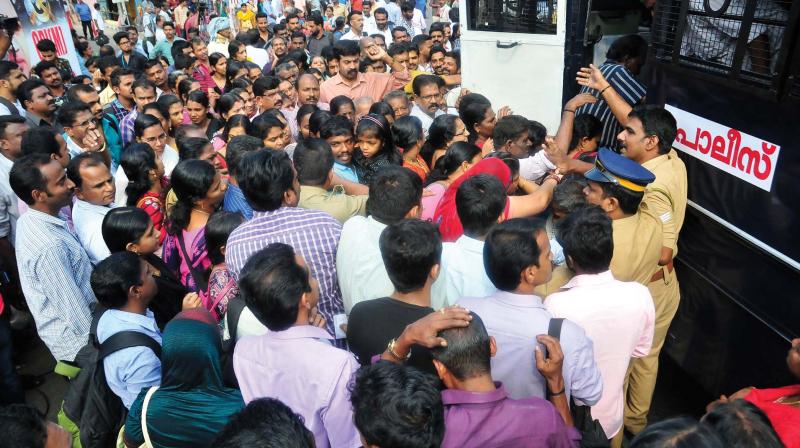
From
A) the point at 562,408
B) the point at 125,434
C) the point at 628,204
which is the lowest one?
the point at 125,434

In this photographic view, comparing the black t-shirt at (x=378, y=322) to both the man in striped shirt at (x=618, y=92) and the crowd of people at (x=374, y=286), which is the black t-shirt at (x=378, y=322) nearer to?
the crowd of people at (x=374, y=286)

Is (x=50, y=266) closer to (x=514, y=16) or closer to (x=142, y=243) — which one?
(x=142, y=243)

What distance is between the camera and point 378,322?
6.86 feet

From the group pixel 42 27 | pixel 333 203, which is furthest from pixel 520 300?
pixel 42 27

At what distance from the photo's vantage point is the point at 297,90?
5965 mm

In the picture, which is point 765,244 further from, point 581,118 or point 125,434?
point 125,434

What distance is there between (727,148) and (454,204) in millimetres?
1420

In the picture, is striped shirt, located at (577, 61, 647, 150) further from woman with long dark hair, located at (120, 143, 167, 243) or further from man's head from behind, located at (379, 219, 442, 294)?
woman with long dark hair, located at (120, 143, 167, 243)

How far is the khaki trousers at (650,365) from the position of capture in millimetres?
2959

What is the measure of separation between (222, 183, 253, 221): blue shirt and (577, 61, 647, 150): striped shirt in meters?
2.62

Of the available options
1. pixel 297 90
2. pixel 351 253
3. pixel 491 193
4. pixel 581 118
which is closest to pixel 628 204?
pixel 491 193

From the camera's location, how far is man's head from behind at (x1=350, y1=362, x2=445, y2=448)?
146cm

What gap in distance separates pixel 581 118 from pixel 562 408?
266 cm

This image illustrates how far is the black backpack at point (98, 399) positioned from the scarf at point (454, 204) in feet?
4.86
